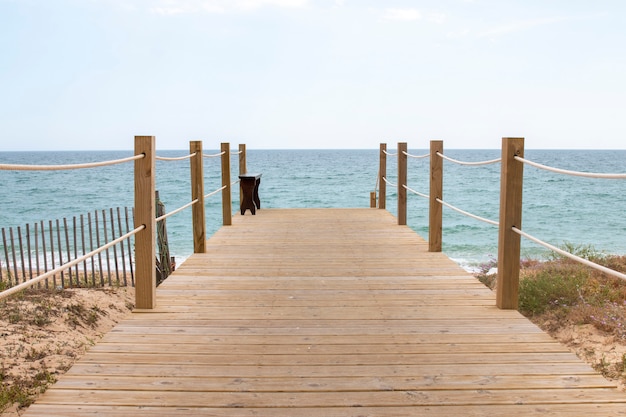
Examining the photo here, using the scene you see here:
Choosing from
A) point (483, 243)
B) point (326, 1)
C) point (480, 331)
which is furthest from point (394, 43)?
point (480, 331)

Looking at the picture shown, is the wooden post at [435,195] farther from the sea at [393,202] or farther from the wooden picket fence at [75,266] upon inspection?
the sea at [393,202]

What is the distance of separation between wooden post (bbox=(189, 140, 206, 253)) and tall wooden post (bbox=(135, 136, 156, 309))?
1657mm

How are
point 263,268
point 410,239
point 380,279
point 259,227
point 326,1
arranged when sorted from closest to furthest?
point 380,279, point 263,268, point 410,239, point 259,227, point 326,1

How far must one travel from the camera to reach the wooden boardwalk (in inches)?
90.6

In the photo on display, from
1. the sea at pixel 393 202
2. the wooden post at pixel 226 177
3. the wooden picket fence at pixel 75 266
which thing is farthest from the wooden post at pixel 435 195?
the sea at pixel 393 202

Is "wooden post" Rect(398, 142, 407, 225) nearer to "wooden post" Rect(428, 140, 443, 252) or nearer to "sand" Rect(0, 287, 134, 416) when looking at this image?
"wooden post" Rect(428, 140, 443, 252)

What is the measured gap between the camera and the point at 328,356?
9.14ft

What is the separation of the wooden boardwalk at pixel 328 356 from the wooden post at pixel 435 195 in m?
0.80

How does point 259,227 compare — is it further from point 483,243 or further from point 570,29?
point 570,29

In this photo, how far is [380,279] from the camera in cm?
448

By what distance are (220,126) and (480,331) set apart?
5351 centimetres

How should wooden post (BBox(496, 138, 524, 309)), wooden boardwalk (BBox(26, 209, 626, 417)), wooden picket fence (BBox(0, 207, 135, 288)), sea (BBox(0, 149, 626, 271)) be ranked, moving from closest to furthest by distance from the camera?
wooden boardwalk (BBox(26, 209, 626, 417))
wooden post (BBox(496, 138, 524, 309))
wooden picket fence (BBox(0, 207, 135, 288))
sea (BBox(0, 149, 626, 271))

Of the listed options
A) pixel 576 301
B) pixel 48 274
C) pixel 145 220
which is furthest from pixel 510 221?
pixel 576 301

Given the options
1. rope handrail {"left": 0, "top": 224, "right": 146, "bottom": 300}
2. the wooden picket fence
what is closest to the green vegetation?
rope handrail {"left": 0, "top": 224, "right": 146, "bottom": 300}
